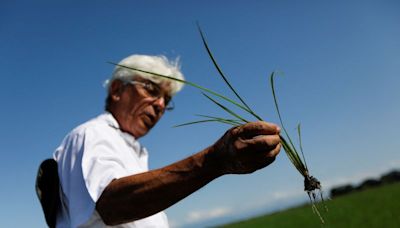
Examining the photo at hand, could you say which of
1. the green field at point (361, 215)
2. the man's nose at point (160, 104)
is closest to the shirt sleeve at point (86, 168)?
the man's nose at point (160, 104)

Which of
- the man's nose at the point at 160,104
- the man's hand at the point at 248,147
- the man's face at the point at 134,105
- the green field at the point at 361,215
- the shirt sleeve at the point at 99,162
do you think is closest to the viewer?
the man's hand at the point at 248,147

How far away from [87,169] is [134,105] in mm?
1044

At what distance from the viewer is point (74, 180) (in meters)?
1.79

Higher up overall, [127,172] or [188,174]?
[127,172]

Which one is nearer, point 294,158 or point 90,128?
point 294,158

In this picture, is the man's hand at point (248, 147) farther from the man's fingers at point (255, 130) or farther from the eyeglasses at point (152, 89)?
the eyeglasses at point (152, 89)

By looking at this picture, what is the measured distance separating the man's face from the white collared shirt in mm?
534

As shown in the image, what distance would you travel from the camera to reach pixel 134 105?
2.73 meters

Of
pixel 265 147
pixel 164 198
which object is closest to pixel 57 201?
pixel 164 198

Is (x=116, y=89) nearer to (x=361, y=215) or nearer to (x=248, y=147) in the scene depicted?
(x=248, y=147)

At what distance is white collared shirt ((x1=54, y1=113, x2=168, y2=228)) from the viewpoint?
168cm

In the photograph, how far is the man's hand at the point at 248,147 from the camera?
4.30 ft

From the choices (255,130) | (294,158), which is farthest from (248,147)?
(294,158)

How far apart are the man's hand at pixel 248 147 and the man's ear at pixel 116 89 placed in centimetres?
149
